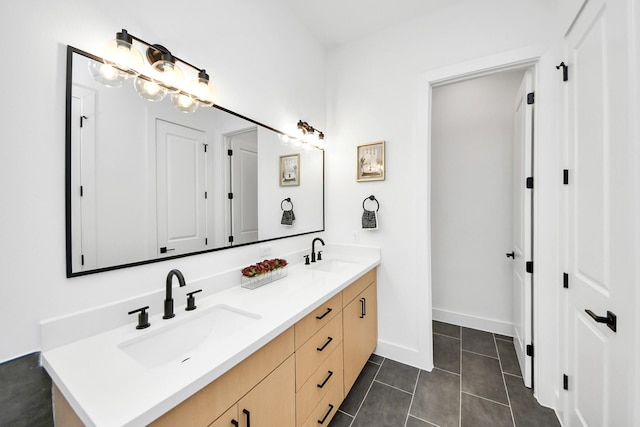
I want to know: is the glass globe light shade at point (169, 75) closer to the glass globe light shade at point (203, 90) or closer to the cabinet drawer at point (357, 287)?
the glass globe light shade at point (203, 90)

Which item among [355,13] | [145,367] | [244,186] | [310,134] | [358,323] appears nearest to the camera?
[145,367]

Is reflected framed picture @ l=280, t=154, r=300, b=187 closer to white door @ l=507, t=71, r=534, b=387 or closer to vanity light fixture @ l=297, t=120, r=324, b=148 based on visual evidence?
vanity light fixture @ l=297, t=120, r=324, b=148

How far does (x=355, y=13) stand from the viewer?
2.06m

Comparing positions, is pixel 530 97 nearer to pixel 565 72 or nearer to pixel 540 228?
pixel 565 72

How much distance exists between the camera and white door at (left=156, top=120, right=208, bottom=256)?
1194 mm

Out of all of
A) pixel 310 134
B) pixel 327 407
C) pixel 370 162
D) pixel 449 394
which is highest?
pixel 310 134

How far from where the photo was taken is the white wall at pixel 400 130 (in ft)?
6.20

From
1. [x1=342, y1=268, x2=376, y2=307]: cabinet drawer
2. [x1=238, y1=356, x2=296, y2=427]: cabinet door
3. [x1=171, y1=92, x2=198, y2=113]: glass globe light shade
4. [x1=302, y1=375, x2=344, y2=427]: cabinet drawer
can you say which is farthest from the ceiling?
[x1=302, y1=375, x2=344, y2=427]: cabinet drawer

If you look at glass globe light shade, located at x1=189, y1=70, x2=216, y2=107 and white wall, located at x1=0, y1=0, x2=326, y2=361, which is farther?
glass globe light shade, located at x1=189, y1=70, x2=216, y2=107

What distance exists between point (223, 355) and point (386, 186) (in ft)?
5.96

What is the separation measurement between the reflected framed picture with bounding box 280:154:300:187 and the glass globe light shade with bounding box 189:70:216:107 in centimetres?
75

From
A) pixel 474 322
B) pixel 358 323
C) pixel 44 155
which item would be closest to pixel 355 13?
pixel 44 155

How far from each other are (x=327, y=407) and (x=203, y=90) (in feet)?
6.18

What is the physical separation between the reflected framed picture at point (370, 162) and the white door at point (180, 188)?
1390 mm
